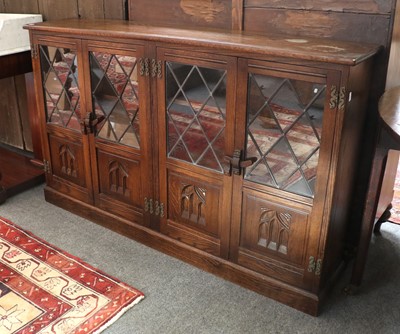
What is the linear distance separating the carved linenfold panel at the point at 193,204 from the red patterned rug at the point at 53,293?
41 centimetres

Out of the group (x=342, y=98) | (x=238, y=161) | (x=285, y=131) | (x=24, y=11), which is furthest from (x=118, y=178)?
(x=24, y=11)

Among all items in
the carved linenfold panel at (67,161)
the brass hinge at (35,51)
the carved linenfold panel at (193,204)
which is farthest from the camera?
the carved linenfold panel at (67,161)

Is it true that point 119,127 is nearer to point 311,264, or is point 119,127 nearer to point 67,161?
point 67,161

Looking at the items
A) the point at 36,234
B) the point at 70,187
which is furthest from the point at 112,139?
the point at 36,234

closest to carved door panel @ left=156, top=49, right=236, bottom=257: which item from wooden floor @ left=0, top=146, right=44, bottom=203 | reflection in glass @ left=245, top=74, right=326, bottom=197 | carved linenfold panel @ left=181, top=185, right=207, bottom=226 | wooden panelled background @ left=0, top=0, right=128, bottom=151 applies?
carved linenfold panel @ left=181, top=185, right=207, bottom=226

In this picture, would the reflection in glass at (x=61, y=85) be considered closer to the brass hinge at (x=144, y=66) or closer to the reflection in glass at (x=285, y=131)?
the brass hinge at (x=144, y=66)

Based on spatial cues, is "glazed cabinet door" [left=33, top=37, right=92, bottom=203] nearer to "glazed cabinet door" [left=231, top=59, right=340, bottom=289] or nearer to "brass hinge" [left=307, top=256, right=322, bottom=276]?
"glazed cabinet door" [left=231, top=59, right=340, bottom=289]

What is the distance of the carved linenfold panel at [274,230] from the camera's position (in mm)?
1861

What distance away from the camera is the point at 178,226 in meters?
2.20

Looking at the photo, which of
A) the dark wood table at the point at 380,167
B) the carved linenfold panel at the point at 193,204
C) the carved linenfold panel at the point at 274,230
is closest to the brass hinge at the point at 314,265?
the carved linenfold panel at the point at 274,230

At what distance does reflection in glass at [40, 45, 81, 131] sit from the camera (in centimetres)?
229

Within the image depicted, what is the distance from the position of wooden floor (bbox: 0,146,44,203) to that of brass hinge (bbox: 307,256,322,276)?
187cm

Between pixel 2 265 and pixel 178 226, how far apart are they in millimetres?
851

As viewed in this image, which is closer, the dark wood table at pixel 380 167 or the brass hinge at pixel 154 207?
the dark wood table at pixel 380 167
